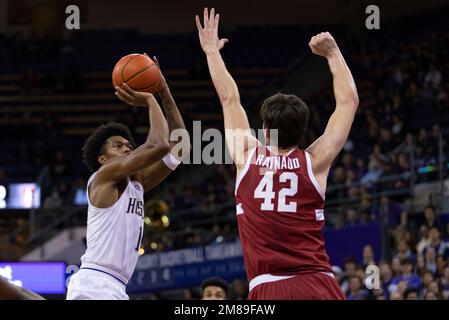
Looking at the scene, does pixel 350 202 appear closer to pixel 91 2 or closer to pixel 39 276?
pixel 39 276

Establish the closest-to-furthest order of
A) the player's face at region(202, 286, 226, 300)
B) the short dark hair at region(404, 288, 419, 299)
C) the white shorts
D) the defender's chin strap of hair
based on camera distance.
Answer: the white shorts, the defender's chin strap of hair, the player's face at region(202, 286, 226, 300), the short dark hair at region(404, 288, 419, 299)

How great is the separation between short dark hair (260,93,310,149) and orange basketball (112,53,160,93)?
1.62 m

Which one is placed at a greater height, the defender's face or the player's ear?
the defender's face

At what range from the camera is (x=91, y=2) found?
25.6 m

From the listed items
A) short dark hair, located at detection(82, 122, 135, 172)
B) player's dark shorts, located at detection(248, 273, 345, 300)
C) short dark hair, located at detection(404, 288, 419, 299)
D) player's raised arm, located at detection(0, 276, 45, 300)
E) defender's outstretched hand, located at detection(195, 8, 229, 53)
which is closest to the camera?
player's raised arm, located at detection(0, 276, 45, 300)

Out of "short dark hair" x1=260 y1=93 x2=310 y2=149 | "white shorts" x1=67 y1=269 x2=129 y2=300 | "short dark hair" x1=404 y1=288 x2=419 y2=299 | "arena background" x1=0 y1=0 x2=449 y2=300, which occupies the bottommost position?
"white shorts" x1=67 y1=269 x2=129 y2=300

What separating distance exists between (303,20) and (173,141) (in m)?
19.0

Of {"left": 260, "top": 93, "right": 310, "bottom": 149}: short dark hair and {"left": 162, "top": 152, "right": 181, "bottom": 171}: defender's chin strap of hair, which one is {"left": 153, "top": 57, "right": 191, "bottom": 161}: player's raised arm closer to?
{"left": 162, "top": 152, "right": 181, "bottom": 171}: defender's chin strap of hair

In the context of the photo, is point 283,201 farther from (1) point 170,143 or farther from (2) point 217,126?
(2) point 217,126

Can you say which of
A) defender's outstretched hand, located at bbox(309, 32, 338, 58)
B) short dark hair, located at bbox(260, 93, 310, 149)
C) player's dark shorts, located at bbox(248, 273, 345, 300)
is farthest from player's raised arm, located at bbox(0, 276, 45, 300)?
defender's outstretched hand, located at bbox(309, 32, 338, 58)


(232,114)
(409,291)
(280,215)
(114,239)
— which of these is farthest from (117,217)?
(409,291)

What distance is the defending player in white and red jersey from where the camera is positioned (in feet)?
→ 16.3

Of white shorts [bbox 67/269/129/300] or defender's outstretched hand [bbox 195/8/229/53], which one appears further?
white shorts [bbox 67/269/129/300]
